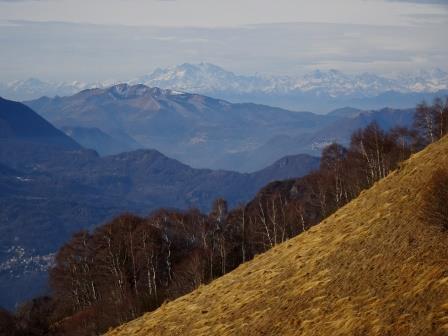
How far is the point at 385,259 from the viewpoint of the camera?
64.4 feet

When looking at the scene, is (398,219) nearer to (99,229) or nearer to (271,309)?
(271,309)

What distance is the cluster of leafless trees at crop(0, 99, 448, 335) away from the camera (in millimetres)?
54000

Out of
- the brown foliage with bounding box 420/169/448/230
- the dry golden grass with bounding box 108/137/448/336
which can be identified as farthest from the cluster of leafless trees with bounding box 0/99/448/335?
the brown foliage with bounding box 420/169/448/230

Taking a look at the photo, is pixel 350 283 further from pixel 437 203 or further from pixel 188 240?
pixel 188 240

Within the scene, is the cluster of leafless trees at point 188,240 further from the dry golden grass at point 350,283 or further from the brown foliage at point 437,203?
the brown foliage at point 437,203

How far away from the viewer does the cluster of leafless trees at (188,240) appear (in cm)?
5400

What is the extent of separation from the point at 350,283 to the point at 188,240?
51117 mm

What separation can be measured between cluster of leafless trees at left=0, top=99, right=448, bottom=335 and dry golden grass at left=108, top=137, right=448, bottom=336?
19423 millimetres

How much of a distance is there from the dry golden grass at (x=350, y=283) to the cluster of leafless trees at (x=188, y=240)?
63.7ft

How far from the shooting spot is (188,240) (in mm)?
69562

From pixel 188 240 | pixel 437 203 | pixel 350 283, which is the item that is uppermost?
pixel 437 203

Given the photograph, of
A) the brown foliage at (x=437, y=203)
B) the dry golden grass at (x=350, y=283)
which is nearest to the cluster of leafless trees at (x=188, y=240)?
the dry golden grass at (x=350, y=283)

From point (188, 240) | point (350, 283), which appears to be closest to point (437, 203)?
point (350, 283)

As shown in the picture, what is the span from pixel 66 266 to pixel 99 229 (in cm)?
695
